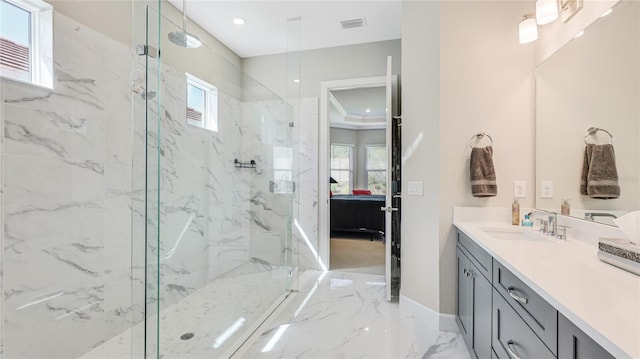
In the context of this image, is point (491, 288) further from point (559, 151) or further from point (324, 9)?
point (324, 9)

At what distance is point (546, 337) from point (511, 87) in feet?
5.90

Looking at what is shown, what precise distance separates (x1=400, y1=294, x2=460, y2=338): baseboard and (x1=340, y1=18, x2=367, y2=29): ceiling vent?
2.72 m

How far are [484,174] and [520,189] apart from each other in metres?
0.32

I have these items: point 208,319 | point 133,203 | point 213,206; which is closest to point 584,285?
point 208,319

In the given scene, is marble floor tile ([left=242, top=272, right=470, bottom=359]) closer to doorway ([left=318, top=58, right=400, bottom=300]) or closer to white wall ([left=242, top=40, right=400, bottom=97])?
doorway ([left=318, top=58, right=400, bottom=300])

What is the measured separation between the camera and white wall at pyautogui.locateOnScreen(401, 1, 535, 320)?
2.08 metres

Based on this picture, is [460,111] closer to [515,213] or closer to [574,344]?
[515,213]

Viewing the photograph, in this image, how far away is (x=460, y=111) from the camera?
2.12m

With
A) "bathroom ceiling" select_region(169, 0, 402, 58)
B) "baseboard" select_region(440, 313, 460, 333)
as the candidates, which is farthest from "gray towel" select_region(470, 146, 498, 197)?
"bathroom ceiling" select_region(169, 0, 402, 58)

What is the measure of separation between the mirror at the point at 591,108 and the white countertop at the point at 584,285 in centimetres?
36

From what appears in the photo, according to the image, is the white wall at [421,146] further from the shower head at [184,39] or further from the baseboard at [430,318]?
the shower head at [184,39]

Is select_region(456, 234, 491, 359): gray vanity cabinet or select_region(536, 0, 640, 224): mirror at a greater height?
select_region(536, 0, 640, 224): mirror

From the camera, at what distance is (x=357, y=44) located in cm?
343

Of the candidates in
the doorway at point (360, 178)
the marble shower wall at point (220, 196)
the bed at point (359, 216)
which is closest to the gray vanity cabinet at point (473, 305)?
the doorway at point (360, 178)
